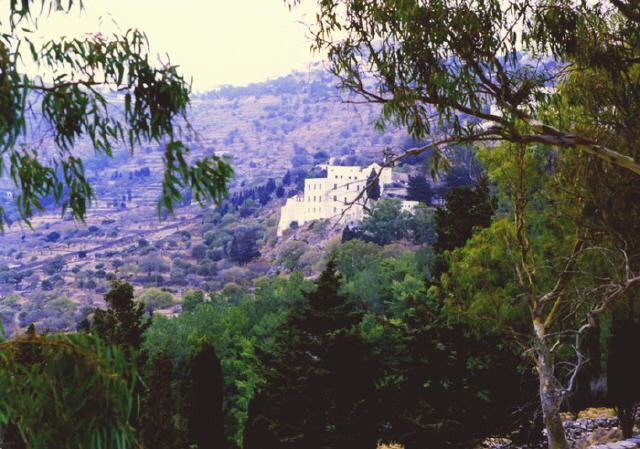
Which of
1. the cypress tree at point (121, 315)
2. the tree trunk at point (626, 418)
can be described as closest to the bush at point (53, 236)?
the cypress tree at point (121, 315)

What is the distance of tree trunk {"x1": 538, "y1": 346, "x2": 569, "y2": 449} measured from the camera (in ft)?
24.3

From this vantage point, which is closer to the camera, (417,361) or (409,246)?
(417,361)

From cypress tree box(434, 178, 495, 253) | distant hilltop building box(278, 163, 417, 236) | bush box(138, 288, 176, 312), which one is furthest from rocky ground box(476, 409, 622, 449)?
distant hilltop building box(278, 163, 417, 236)

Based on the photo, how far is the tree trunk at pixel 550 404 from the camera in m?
7.40

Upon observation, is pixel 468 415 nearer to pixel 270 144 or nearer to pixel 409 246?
pixel 409 246

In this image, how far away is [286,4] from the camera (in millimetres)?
5863

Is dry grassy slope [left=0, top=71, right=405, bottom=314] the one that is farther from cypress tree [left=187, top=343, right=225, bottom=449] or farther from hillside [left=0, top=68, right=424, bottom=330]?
cypress tree [left=187, top=343, right=225, bottom=449]

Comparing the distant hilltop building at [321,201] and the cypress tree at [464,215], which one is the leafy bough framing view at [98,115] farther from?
the distant hilltop building at [321,201]

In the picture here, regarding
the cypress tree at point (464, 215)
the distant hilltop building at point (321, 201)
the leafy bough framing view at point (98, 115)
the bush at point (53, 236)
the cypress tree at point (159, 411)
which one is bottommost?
the bush at point (53, 236)

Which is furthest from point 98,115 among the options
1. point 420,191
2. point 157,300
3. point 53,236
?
point 53,236

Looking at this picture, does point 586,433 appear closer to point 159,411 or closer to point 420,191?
point 159,411

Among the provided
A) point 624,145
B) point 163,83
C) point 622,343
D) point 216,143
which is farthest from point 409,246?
point 216,143

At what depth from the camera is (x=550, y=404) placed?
24.6ft

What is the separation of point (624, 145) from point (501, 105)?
61.2 inches
